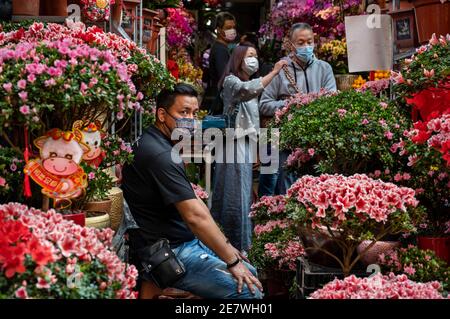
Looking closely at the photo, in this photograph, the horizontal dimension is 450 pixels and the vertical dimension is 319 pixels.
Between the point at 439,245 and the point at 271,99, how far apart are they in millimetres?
2969

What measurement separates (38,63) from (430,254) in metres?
1.94

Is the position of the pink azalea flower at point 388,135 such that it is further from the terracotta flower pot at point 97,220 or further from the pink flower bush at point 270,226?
the terracotta flower pot at point 97,220

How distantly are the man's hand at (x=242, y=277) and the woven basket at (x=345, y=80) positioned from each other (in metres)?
3.69

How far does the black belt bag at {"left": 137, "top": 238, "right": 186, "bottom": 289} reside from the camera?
3.56 m

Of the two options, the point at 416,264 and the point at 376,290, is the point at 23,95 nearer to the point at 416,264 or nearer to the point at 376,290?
the point at 376,290

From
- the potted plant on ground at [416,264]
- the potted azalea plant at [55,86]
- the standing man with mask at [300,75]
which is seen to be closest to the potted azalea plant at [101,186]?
the potted azalea plant at [55,86]

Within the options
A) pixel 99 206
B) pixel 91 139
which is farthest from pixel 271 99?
pixel 91 139

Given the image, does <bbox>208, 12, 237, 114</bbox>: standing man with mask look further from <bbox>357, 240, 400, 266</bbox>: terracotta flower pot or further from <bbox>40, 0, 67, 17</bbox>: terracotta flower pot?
<bbox>357, 240, 400, 266</bbox>: terracotta flower pot

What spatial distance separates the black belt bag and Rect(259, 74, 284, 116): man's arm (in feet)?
8.82

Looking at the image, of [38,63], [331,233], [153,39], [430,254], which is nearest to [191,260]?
[331,233]

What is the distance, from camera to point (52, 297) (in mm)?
2016

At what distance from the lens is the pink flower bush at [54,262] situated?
1979 millimetres

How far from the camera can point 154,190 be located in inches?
149

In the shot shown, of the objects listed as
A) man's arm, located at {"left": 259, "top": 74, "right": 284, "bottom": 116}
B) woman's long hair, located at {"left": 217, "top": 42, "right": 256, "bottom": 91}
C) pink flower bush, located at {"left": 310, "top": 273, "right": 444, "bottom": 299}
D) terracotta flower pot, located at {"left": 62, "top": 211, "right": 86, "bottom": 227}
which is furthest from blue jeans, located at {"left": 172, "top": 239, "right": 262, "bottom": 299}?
woman's long hair, located at {"left": 217, "top": 42, "right": 256, "bottom": 91}
